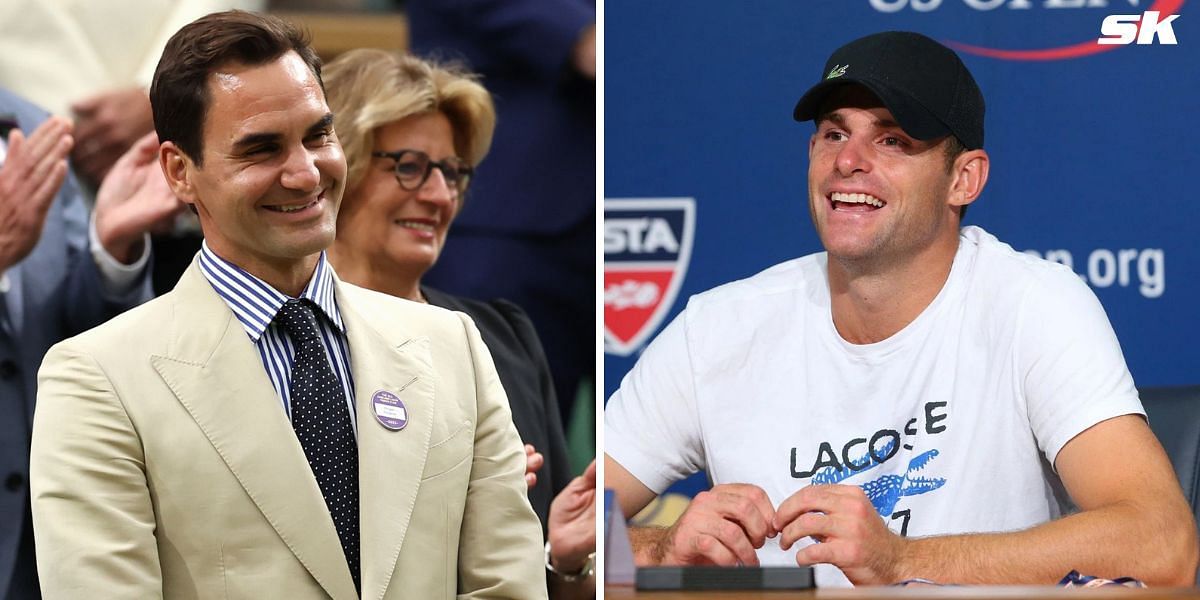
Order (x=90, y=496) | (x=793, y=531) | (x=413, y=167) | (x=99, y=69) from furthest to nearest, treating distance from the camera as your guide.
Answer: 1. (x=99, y=69)
2. (x=413, y=167)
3. (x=793, y=531)
4. (x=90, y=496)

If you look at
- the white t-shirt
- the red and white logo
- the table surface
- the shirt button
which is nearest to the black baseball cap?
the white t-shirt

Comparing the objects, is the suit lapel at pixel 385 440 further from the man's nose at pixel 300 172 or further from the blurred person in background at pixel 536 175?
the blurred person in background at pixel 536 175

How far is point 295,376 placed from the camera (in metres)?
2.27

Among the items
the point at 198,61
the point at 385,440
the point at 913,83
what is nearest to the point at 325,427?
the point at 385,440

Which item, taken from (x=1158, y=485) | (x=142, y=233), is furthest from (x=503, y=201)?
(x=1158, y=485)

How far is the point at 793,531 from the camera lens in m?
2.49

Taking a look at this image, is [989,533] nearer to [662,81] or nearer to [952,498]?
[952,498]

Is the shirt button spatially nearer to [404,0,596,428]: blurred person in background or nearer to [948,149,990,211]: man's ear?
[404,0,596,428]: blurred person in background

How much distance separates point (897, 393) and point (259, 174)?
1077mm

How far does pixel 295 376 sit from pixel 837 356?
90 cm

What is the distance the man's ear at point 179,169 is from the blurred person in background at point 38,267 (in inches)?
27.6

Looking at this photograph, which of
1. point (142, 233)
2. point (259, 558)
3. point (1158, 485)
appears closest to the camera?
point (259, 558)

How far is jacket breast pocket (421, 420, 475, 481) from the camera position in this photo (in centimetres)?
229

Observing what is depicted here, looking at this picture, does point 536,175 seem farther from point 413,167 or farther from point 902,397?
point 902,397
